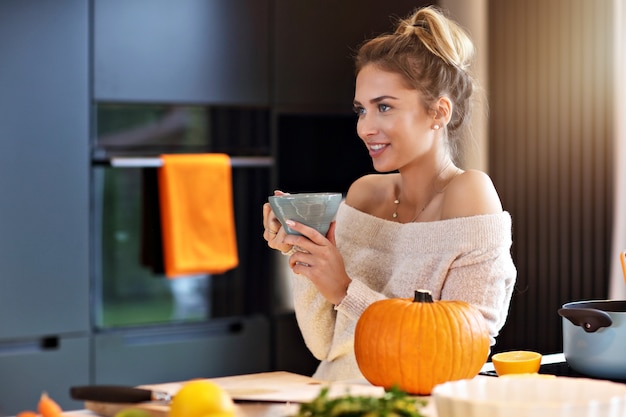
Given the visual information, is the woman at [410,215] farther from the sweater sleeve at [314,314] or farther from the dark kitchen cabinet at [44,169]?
the dark kitchen cabinet at [44,169]

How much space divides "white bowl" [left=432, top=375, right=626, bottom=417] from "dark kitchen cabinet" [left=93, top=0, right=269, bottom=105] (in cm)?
229

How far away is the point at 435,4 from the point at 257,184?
3.71 ft

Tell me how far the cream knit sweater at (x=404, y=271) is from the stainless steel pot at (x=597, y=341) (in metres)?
0.25

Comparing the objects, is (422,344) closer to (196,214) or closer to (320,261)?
(320,261)

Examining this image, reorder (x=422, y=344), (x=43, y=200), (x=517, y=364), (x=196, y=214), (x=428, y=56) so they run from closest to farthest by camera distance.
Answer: (x=422, y=344) < (x=517, y=364) < (x=428, y=56) < (x=43, y=200) < (x=196, y=214)

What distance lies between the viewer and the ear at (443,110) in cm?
212

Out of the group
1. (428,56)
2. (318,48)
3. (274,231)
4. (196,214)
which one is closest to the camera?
(274,231)

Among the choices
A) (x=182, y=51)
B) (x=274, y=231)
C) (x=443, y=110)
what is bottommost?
(x=274, y=231)

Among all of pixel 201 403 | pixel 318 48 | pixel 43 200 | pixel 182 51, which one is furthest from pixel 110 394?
pixel 318 48

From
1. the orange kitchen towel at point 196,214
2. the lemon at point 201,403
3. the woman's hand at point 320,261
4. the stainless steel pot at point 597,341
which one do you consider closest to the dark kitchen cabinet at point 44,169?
the orange kitchen towel at point 196,214

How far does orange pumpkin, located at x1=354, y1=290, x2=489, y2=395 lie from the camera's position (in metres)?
1.44

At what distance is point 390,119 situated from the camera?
2070 mm

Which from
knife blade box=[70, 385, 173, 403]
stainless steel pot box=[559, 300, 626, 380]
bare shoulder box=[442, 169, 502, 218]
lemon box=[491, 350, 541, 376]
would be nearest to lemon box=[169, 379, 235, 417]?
knife blade box=[70, 385, 173, 403]

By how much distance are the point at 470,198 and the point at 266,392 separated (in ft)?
2.46
